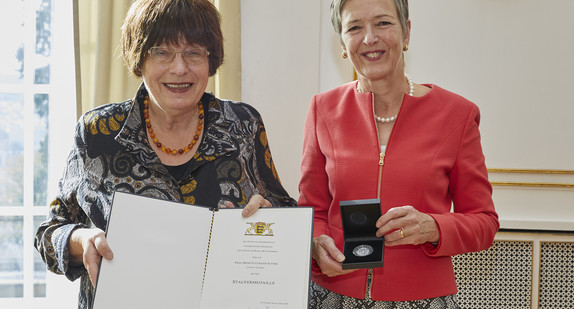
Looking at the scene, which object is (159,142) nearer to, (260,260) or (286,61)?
(260,260)

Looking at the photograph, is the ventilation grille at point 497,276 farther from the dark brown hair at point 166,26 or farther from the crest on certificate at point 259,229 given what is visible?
the dark brown hair at point 166,26

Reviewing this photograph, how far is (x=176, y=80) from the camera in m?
1.48

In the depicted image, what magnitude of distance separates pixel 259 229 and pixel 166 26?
2.10 feet

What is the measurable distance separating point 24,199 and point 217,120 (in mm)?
1978

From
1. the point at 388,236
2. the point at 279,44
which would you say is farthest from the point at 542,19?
the point at 388,236

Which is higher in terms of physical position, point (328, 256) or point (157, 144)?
point (157, 144)

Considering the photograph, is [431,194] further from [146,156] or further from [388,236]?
[146,156]

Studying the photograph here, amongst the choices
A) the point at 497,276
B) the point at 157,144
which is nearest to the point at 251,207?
the point at 157,144

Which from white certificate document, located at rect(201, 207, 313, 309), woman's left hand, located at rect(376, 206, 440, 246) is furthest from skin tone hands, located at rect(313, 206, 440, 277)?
white certificate document, located at rect(201, 207, 313, 309)

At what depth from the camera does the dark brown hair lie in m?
1.43

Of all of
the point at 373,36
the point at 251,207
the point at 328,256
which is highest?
the point at 373,36

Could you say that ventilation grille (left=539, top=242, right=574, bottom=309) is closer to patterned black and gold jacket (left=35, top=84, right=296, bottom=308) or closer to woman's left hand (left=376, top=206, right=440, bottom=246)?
woman's left hand (left=376, top=206, right=440, bottom=246)

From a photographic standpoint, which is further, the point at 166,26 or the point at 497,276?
the point at 497,276

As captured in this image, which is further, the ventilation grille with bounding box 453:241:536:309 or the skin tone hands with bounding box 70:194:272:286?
the ventilation grille with bounding box 453:241:536:309
